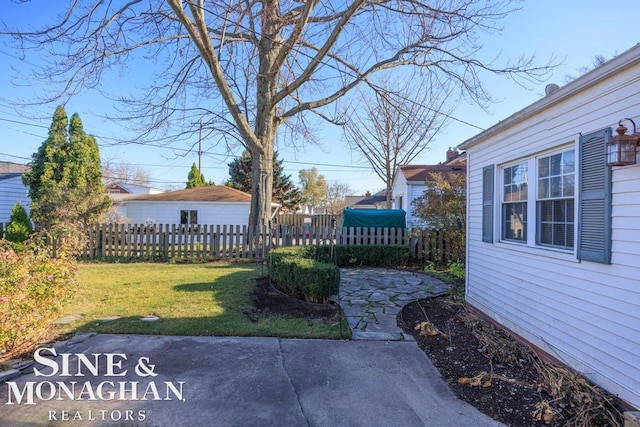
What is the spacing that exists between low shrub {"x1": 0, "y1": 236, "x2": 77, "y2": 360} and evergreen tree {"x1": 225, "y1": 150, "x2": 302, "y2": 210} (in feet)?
81.8

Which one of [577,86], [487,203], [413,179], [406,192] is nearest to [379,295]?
[487,203]

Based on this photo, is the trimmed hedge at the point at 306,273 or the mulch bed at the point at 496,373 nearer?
the mulch bed at the point at 496,373

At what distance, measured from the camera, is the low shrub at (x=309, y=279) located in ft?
18.3

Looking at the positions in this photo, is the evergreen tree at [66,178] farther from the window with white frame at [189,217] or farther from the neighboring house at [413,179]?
the neighboring house at [413,179]

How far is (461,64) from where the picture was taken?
9.86m

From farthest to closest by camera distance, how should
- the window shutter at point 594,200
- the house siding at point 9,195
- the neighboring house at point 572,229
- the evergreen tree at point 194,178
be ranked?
the evergreen tree at point 194,178 < the house siding at point 9,195 < the window shutter at point 594,200 < the neighboring house at point 572,229

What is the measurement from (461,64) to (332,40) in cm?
375

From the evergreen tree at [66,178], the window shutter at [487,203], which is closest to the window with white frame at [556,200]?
the window shutter at [487,203]

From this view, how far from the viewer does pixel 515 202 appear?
15.8 feet

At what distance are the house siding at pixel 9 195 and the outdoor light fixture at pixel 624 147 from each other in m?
20.3

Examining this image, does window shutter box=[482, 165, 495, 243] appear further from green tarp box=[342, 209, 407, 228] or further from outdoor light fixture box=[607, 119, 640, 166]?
green tarp box=[342, 209, 407, 228]

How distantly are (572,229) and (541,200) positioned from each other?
638 mm

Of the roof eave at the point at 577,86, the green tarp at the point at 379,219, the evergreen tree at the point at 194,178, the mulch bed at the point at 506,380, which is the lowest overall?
the mulch bed at the point at 506,380

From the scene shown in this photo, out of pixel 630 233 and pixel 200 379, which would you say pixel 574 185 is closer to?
pixel 630 233
